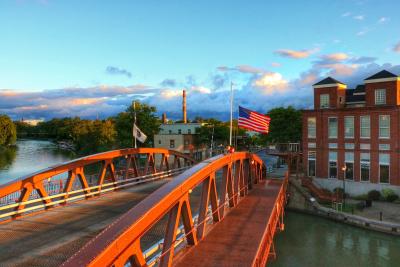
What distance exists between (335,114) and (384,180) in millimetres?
7889

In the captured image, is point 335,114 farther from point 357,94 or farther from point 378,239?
point 378,239

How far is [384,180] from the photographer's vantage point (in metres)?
34.4

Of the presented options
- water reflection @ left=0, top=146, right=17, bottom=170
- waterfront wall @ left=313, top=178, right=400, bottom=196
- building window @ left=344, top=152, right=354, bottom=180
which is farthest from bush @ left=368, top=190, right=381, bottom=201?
water reflection @ left=0, top=146, right=17, bottom=170

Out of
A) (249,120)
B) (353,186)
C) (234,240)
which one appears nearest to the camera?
(234,240)

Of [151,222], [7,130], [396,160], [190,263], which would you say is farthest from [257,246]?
[7,130]

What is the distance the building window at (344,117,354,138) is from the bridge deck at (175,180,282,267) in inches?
784

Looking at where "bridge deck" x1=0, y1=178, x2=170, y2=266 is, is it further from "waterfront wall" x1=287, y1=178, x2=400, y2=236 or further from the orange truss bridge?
"waterfront wall" x1=287, y1=178, x2=400, y2=236

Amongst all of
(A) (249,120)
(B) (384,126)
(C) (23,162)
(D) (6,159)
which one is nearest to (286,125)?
(B) (384,126)

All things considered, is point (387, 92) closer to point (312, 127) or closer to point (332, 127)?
point (332, 127)

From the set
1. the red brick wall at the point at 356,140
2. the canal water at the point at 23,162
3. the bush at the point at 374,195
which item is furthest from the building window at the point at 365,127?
the canal water at the point at 23,162

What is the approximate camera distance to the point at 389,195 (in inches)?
1297

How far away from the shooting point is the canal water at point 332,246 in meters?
23.0

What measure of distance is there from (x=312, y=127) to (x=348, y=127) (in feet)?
12.4

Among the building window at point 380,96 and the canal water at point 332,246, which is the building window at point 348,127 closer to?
the building window at point 380,96
